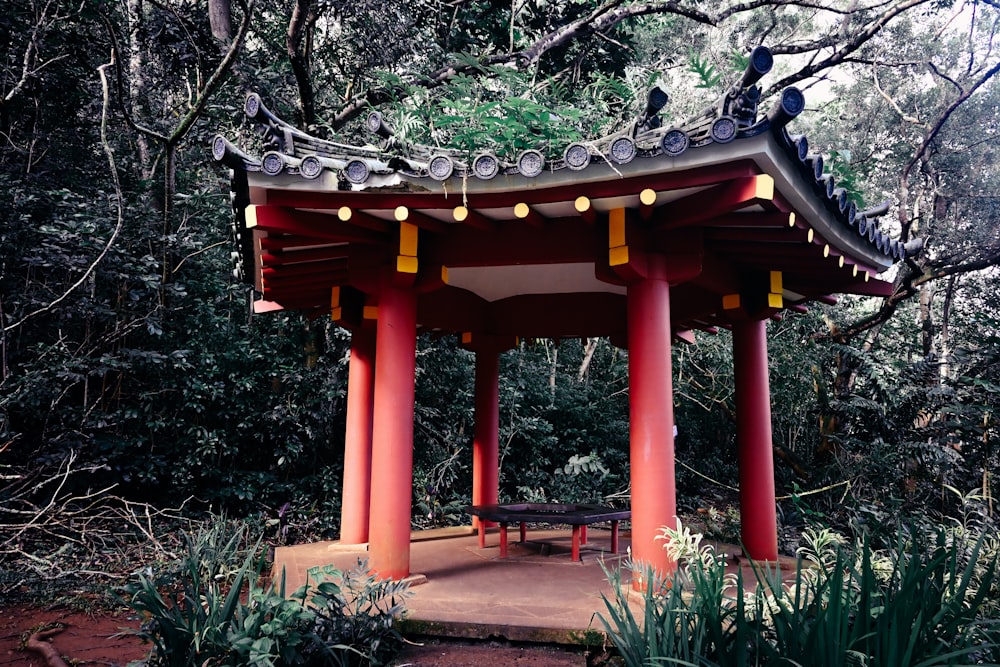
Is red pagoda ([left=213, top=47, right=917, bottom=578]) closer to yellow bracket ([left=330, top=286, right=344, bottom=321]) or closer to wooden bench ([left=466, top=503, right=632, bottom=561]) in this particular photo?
yellow bracket ([left=330, top=286, right=344, bottom=321])

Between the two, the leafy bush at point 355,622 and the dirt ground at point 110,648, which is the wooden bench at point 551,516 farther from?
the leafy bush at point 355,622

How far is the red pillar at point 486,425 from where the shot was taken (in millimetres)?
7602

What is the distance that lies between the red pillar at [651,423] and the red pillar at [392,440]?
1.64 m

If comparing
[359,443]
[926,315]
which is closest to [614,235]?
[359,443]

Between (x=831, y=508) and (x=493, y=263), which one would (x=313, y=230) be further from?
(x=831, y=508)

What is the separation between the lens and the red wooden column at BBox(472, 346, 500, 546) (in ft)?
24.9

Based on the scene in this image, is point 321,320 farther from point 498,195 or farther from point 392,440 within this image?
point 498,195

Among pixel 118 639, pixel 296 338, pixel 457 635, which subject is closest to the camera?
pixel 457 635

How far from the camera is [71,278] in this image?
846 cm

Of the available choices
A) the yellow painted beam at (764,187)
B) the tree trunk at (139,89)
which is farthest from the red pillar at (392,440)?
the tree trunk at (139,89)

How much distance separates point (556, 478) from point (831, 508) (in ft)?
14.7

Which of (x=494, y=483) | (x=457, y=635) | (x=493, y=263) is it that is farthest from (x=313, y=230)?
(x=494, y=483)

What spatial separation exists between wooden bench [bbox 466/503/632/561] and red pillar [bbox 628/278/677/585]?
1401 mm

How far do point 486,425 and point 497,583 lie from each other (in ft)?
8.96
